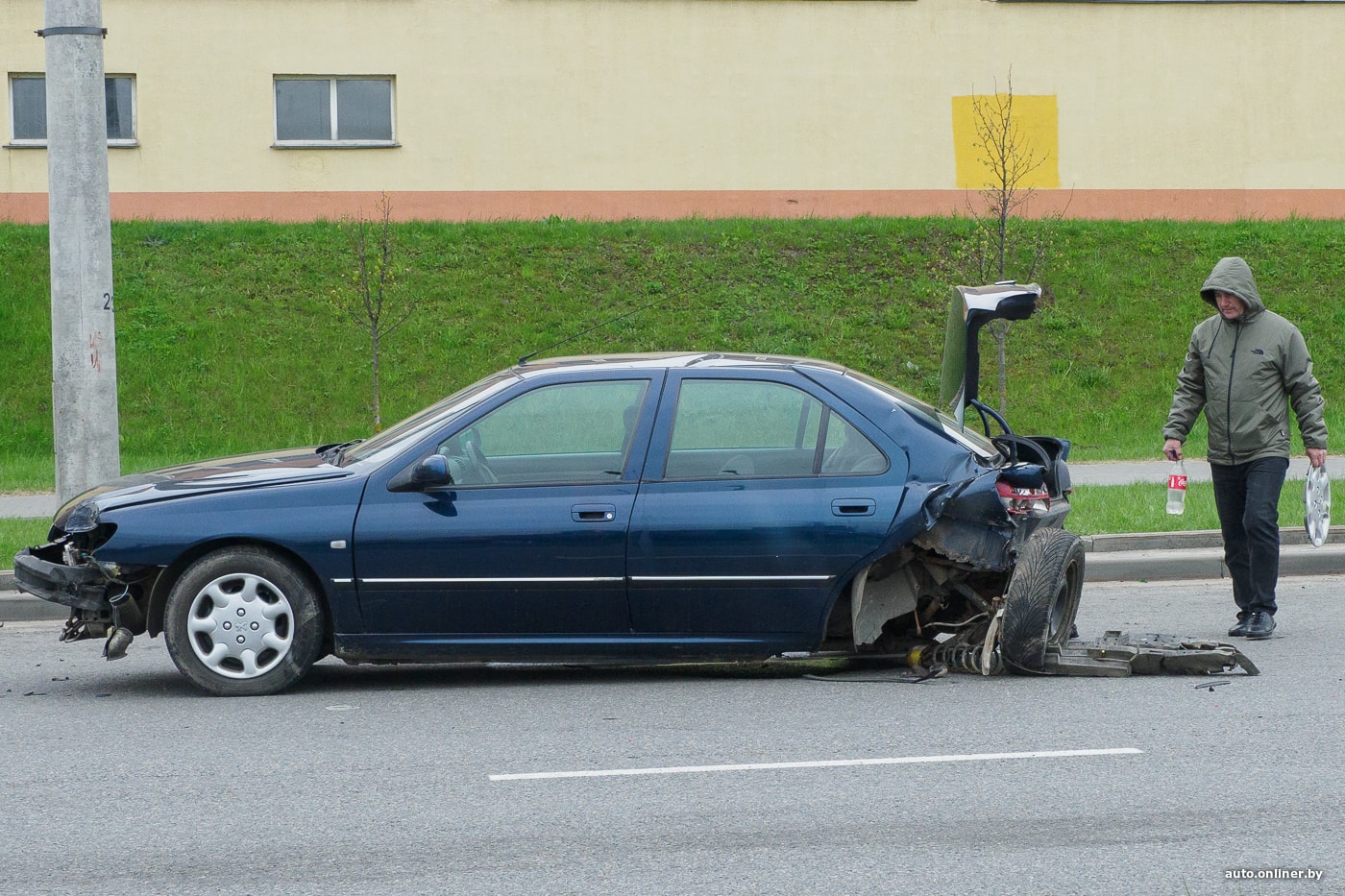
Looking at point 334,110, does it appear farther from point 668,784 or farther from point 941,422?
point 668,784

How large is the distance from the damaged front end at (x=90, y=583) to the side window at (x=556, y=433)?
56.5 inches

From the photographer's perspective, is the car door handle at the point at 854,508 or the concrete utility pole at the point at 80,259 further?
the concrete utility pole at the point at 80,259

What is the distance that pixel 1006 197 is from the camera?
17.4 metres

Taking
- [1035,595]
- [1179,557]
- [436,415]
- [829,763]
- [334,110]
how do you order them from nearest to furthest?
[829,763]
[1035,595]
[436,415]
[1179,557]
[334,110]

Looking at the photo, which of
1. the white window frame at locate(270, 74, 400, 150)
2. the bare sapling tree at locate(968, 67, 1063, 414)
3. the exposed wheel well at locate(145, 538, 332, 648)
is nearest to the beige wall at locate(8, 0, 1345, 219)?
the white window frame at locate(270, 74, 400, 150)

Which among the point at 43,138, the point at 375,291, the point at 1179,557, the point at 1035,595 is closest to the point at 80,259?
the point at 1035,595

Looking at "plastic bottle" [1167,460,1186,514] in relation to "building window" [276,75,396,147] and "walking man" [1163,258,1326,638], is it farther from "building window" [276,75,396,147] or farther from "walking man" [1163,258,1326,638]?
"building window" [276,75,396,147]

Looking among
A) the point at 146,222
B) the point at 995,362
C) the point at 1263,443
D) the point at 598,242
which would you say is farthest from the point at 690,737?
the point at 146,222

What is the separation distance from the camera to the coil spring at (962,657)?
6.82m

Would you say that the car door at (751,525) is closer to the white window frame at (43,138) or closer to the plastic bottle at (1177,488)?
the plastic bottle at (1177,488)

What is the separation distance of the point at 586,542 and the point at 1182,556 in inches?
205

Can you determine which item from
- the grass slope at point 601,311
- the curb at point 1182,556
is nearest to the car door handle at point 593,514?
the curb at point 1182,556

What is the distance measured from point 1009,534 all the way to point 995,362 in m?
12.1

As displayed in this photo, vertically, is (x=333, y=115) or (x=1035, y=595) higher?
(x=333, y=115)
